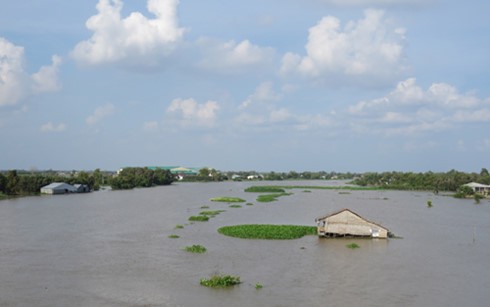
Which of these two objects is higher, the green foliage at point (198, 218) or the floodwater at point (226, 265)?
the green foliage at point (198, 218)

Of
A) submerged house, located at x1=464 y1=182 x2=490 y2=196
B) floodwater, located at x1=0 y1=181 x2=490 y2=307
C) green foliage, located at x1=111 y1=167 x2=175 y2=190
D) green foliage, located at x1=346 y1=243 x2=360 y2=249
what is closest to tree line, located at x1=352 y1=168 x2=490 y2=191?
submerged house, located at x1=464 y1=182 x2=490 y2=196

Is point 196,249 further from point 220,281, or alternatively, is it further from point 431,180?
point 431,180

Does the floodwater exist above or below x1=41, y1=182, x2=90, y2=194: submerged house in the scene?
below

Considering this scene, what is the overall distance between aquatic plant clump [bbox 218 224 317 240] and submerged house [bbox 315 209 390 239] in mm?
1749

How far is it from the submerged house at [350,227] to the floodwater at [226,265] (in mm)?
672

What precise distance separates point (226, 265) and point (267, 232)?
7903 mm

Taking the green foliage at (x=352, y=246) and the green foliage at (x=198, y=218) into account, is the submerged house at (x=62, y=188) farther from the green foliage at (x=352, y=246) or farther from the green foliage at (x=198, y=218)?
the green foliage at (x=352, y=246)

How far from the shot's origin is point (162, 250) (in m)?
22.0

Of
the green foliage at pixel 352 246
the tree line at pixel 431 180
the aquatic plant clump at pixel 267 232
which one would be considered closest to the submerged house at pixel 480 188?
the tree line at pixel 431 180

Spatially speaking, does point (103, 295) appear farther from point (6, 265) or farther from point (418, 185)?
point (418, 185)

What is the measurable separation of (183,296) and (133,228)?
587 inches

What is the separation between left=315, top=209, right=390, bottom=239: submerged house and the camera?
25375 mm

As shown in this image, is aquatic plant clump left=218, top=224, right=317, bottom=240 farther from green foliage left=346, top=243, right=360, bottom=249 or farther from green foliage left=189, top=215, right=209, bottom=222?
green foliage left=189, top=215, right=209, bottom=222

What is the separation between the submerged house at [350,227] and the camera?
83.3 feet
